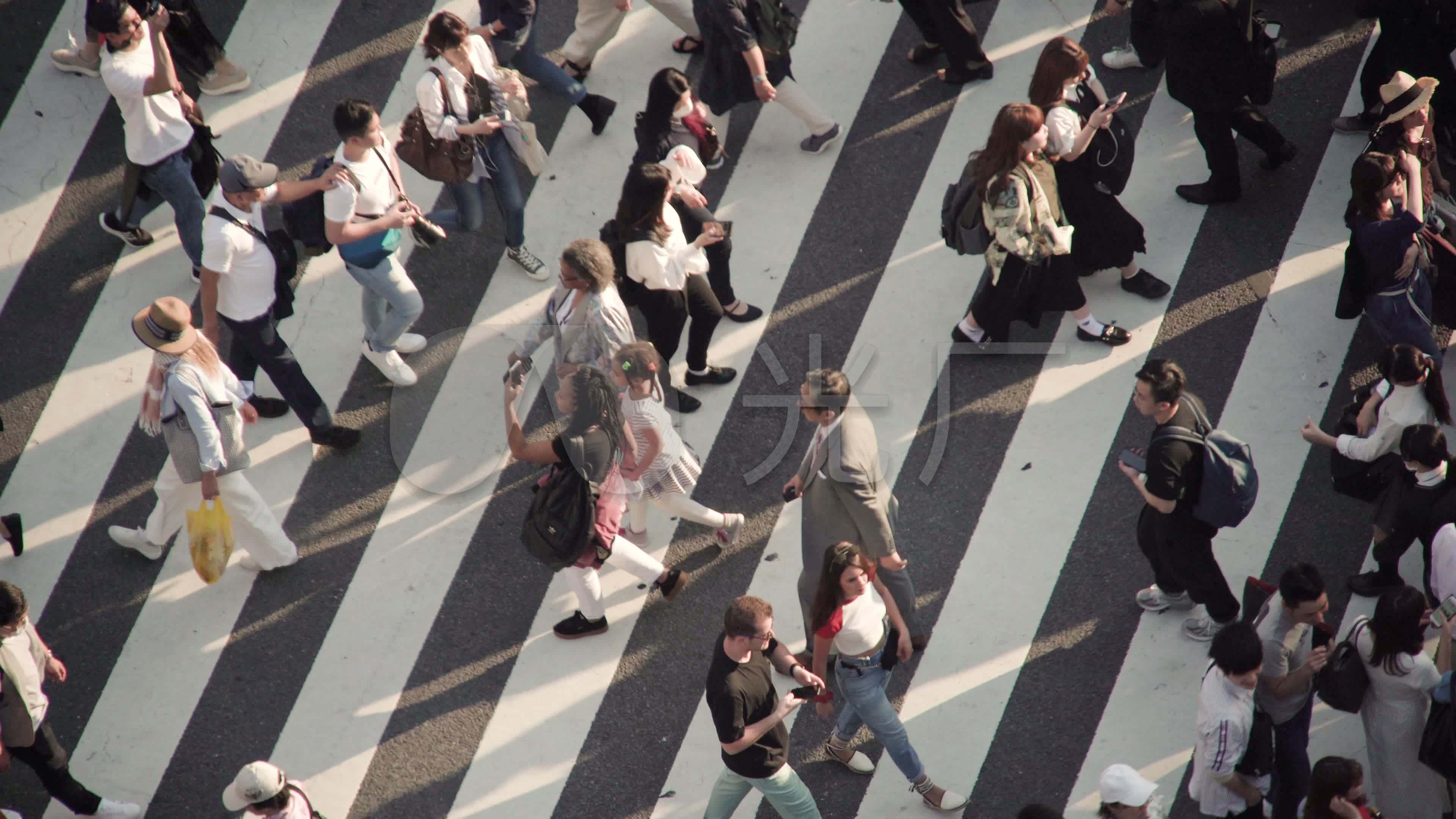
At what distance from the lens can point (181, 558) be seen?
7664mm

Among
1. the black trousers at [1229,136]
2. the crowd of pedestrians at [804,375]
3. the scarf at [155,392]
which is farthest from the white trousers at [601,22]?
the scarf at [155,392]

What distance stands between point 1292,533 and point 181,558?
6332 millimetres

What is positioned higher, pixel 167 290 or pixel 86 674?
pixel 167 290

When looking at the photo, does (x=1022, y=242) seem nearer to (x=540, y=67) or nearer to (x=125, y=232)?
(x=540, y=67)

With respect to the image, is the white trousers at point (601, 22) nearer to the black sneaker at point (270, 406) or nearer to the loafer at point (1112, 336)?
the black sneaker at point (270, 406)

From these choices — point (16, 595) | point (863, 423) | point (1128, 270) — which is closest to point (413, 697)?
point (16, 595)

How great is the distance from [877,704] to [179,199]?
5154 mm

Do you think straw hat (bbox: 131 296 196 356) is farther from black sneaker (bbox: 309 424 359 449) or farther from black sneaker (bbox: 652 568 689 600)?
black sneaker (bbox: 652 568 689 600)

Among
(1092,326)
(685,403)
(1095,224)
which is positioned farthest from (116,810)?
(1095,224)

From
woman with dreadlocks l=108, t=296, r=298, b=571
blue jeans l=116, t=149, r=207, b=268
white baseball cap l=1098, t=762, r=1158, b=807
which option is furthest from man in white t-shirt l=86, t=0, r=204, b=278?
white baseball cap l=1098, t=762, r=1158, b=807

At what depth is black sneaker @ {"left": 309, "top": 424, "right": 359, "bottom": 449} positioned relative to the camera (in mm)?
7750

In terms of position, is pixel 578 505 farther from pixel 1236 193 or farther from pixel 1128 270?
pixel 1236 193

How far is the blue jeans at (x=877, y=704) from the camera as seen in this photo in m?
6.20

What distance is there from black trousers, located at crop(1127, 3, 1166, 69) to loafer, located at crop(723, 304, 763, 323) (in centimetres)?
296
